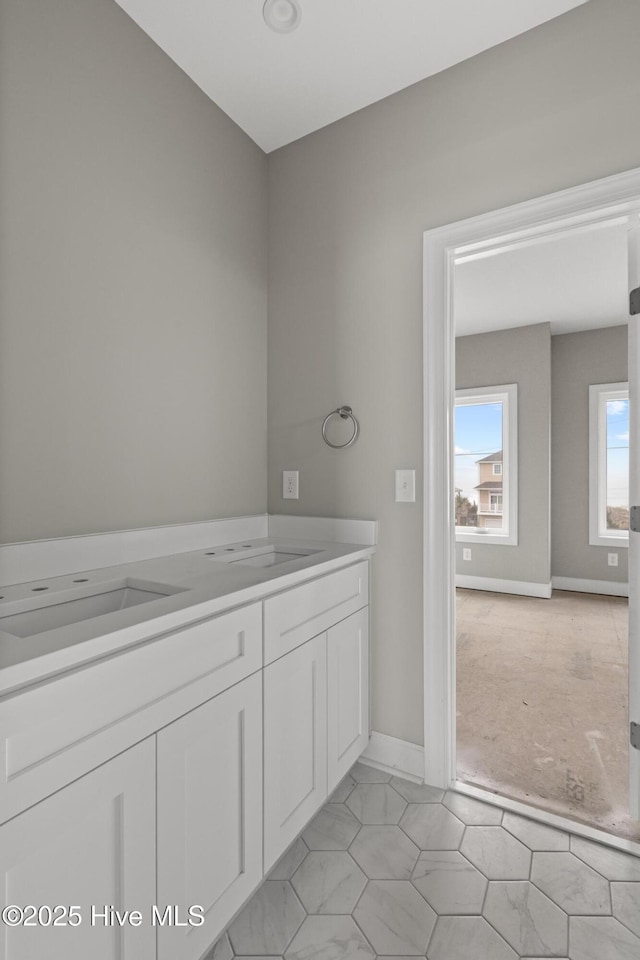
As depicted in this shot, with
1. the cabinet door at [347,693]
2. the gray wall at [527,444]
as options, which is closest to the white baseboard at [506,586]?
the gray wall at [527,444]

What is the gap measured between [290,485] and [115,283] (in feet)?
3.36

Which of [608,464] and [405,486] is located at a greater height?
[608,464]

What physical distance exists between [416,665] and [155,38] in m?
2.37

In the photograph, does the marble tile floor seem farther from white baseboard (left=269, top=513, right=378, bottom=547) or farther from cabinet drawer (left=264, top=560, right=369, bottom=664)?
white baseboard (left=269, top=513, right=378, bottom=547)

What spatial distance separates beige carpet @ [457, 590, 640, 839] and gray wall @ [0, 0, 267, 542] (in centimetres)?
143

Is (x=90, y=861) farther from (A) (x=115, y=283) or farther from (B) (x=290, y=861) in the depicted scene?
(A) (x=115, y=283)

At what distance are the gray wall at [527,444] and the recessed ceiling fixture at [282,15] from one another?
12.2 ft

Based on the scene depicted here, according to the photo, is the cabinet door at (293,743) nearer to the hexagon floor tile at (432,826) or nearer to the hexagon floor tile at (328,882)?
the hexagon floor tile at (328,882)

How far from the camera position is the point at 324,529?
2000 mm

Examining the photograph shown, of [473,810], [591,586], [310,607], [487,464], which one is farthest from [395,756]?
[591,586]

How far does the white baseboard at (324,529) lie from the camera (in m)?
1.88

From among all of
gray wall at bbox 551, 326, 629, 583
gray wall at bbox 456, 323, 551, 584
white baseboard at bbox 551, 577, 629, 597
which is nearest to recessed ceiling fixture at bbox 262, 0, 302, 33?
gray wall at bbox 456, 323, 551, 584

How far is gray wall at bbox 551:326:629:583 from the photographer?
471 cm

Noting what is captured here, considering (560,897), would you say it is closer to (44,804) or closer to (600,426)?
(44,804)
